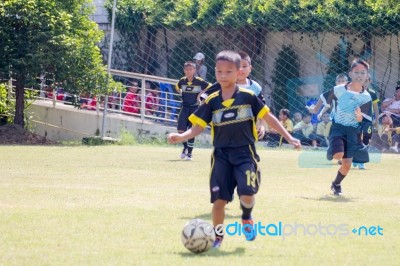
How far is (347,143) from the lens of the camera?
39.5 ft

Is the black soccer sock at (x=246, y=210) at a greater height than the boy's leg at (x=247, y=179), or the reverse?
the boy's leg at (x=247, y=179)

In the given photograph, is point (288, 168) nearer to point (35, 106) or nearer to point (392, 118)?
point (392, 118)

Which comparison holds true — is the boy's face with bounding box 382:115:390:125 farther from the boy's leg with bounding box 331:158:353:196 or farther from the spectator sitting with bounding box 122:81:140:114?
the boy's leg with bounding box 331:158:353:196

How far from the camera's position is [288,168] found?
1565cm

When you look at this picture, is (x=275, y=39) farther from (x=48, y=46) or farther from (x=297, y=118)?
(x=48, y=46)

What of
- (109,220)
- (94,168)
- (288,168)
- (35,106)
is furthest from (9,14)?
(109,220)

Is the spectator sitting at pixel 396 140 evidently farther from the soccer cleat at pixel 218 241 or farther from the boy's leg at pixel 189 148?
the soccer cleat at pixel 218 241

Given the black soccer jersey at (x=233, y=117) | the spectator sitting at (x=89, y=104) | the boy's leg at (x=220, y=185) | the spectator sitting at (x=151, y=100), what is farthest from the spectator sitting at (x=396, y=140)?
the boy's leg at (x=220, y=185)

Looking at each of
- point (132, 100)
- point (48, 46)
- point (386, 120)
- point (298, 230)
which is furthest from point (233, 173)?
point (132, 100)

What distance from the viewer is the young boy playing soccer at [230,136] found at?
770 centimetres

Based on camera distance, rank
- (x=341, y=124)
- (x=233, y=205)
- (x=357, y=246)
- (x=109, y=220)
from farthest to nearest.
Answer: (x=341, y=124) → (x=233, y=205) → (x=109, y=220) → (x=357, y=246)

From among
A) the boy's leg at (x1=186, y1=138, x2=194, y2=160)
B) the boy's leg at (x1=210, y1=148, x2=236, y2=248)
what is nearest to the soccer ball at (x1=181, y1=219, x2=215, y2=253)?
the boy's leg at (x1=210, y1=148, x2=236, y2=248)

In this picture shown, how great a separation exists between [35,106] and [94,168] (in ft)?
28.1

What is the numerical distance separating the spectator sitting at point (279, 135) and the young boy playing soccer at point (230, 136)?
13.3m
